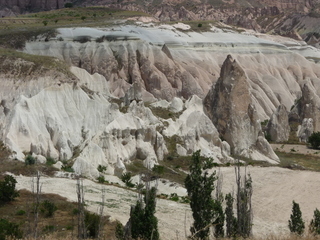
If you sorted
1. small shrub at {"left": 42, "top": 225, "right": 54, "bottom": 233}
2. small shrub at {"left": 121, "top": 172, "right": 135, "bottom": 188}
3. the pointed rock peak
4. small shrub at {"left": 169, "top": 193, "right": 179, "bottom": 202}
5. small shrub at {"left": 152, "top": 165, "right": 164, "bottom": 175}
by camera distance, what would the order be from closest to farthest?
small shrub at {"left": 42, "top": 225, "right": 54, "bottom": 233}
small shrub at {"left": 169, "top": 193, "right": 179, "bottom": 202}
small shrub at {"left": 121, "top": 172, "right": 135, "bottom": 188}
small shrub at {"left": 152, "top": 165, "right": 164, "bottom": 175}
the pointed rock peak

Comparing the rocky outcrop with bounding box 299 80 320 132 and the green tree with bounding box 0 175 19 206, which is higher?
the rocky outcrop with bounding box 299 80 320 132

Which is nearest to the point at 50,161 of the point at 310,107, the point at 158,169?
the point at 158,169

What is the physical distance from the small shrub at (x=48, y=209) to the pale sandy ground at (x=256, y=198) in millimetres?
2455

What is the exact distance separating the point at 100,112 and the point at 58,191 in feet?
47.4

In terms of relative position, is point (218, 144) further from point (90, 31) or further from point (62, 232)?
point (90, 31)

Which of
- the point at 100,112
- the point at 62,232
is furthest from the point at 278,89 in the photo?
the point at 62,232

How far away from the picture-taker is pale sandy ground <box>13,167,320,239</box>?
2745cm

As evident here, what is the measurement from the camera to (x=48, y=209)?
A: 2517 centimetres

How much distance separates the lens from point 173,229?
85.5 ft

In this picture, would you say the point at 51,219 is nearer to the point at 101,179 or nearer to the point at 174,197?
the point at 101,179

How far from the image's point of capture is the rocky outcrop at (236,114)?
5089 cm

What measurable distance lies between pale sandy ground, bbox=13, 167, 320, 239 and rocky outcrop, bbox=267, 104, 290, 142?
20.4 meters

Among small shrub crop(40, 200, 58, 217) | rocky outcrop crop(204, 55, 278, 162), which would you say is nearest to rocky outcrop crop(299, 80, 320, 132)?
rocky outcrop crop(204, 55, 278, 162)

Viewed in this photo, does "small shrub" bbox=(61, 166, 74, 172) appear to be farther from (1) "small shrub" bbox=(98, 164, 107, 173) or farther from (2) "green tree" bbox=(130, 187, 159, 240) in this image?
(2) "green tree" bbox=(130, 187, 159, 240)
